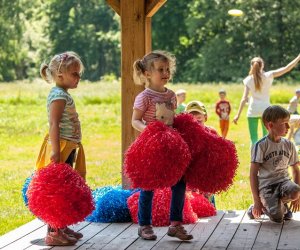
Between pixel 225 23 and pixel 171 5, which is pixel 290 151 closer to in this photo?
pixel 225 23

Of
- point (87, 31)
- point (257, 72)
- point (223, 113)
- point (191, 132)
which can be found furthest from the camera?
point (87, 31)

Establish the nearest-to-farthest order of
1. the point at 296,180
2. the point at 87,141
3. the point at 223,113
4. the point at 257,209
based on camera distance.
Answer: the point at 257,209, the point at 296,180, the point at 223,113, the point at 87,141

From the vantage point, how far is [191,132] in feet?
20.3

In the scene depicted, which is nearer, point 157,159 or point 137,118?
point 157,159

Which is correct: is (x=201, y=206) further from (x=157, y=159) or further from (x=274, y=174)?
(x=157, y=159)

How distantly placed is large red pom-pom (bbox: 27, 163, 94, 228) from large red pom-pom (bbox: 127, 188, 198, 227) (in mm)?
923

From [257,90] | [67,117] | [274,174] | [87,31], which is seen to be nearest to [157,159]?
[67,117]

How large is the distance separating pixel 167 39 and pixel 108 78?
581 cm

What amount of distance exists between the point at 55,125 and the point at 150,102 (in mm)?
726

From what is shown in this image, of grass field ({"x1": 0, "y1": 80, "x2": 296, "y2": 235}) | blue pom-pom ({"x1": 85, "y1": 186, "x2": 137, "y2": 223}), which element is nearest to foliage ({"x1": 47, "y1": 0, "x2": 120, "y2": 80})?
grass field ({"x1": 0, "y1": 80, "x2": 296, "y2": 235})

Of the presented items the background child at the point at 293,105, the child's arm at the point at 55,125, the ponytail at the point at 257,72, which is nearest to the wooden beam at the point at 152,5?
the child's arm at the point at 55,125

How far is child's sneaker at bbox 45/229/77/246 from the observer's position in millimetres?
6012

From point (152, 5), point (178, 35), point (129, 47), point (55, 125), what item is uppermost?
point (178, 35)

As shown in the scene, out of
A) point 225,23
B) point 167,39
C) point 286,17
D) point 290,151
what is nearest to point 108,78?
point 167,39
